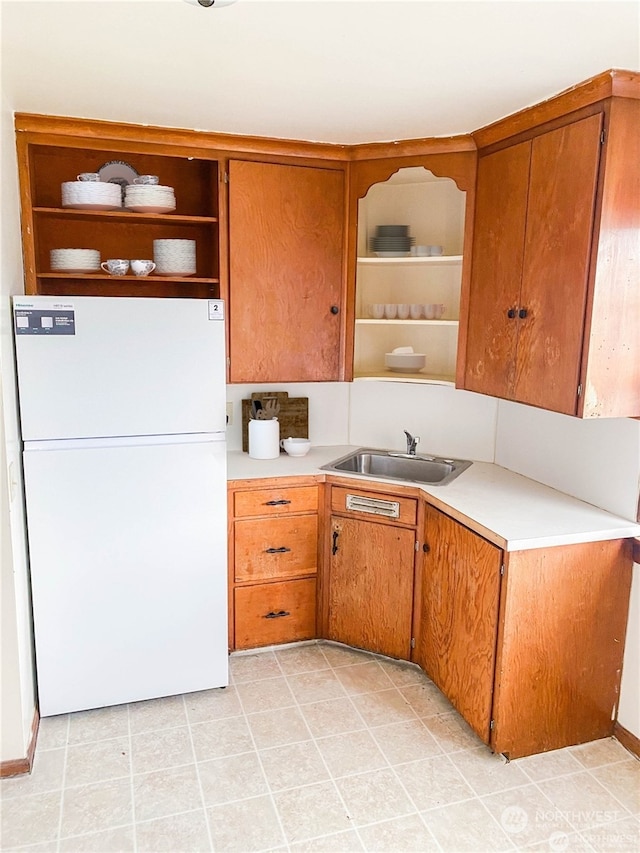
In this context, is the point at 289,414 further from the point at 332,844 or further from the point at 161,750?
the point at 332,844

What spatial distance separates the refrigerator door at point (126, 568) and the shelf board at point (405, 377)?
0.87 meters

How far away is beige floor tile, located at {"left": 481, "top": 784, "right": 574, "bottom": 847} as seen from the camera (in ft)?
6.25

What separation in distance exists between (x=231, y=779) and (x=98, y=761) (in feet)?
1.56

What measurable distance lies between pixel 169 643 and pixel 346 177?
2.09 metres

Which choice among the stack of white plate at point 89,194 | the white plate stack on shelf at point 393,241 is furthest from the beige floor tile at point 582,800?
the stack of white plate at point 89,194

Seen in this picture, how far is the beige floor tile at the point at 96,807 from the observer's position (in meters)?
1.93

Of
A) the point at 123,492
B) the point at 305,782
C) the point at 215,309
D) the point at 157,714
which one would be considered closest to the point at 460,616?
the point at 305,782

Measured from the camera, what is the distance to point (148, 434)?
2.37m

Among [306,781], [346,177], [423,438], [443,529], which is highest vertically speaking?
[346,177]

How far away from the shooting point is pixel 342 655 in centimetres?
286

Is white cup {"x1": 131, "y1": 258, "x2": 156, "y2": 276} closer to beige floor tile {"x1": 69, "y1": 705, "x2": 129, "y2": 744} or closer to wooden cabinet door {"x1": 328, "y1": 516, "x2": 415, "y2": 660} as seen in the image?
wooden cabinet door {"x1": 328, "y1": 516, "x2": 415, "y2": 660}

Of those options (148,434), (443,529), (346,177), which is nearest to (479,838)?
(443,529)

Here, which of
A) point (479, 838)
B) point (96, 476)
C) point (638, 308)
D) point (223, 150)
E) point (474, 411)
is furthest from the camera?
point (474, 411)

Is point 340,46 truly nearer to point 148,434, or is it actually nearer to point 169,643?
point 148,434
